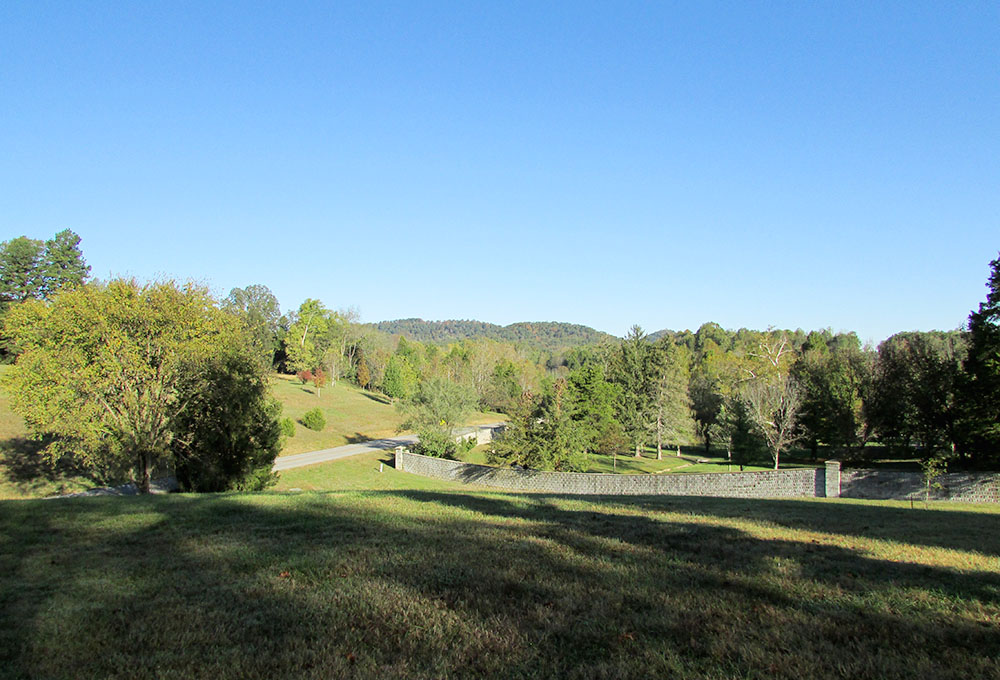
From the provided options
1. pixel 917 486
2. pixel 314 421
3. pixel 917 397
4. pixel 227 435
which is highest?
pixel 917 397

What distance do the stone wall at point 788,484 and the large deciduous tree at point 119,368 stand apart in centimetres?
1467

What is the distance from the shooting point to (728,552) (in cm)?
729

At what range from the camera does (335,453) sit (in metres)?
41.4

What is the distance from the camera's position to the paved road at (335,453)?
117 feet

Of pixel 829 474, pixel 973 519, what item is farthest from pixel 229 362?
pixel 829 474

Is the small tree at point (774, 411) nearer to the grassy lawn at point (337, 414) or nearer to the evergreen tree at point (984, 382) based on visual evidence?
the evergreen tree at point (984, 382)

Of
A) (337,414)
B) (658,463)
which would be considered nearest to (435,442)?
(658,463)

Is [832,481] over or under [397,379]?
under

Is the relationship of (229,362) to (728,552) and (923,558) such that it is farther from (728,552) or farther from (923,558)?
(923,558)

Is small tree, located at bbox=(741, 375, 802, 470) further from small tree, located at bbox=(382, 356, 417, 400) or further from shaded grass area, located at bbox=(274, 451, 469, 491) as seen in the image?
small tree, located at bbox=(382, 356, 417, 400)

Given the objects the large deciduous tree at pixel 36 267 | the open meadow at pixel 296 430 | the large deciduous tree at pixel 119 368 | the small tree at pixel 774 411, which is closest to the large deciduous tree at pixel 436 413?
the open meadow at pixel 296 430

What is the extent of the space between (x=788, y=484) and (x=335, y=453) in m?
29.6

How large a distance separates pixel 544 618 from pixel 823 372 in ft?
172

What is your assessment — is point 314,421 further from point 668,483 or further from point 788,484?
point 788,484
